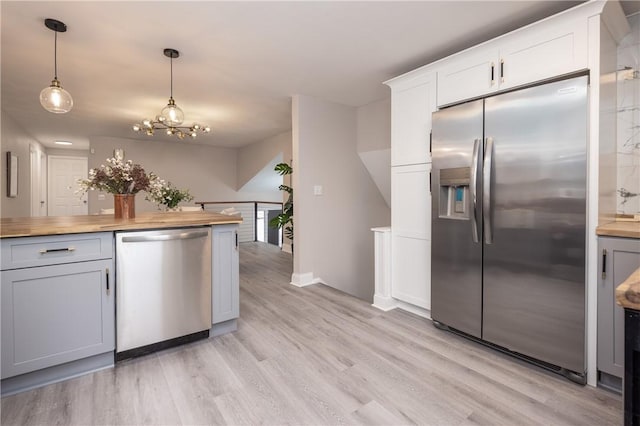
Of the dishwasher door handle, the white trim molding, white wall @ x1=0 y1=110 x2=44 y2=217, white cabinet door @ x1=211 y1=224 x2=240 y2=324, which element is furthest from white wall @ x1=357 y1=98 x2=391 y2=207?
white wall @ x1=0 y1=110 x2=44 y2=217

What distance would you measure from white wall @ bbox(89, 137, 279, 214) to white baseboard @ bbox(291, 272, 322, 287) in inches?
200

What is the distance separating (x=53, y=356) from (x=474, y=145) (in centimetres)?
299

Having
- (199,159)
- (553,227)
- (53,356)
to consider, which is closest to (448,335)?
(553,227)

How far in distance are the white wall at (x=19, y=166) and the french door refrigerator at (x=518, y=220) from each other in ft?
19.6

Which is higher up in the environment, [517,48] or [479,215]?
[517,48]

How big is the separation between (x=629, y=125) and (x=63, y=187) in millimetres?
10934

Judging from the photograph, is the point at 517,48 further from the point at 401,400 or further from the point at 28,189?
the point at 28,189

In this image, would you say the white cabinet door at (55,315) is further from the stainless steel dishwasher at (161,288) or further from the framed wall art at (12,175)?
the framed wall art at (12,175)

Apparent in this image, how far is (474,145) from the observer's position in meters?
2.15

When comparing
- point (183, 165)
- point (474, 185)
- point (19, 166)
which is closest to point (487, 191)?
point (474, 185)

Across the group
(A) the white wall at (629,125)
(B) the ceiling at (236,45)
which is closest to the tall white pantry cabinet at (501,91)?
(A) the white wall at (629,125)

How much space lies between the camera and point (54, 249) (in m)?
1.77

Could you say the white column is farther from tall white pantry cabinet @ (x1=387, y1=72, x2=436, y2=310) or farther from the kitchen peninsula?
the kitchen peninsula

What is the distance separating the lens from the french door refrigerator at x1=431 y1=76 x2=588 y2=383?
178cm
